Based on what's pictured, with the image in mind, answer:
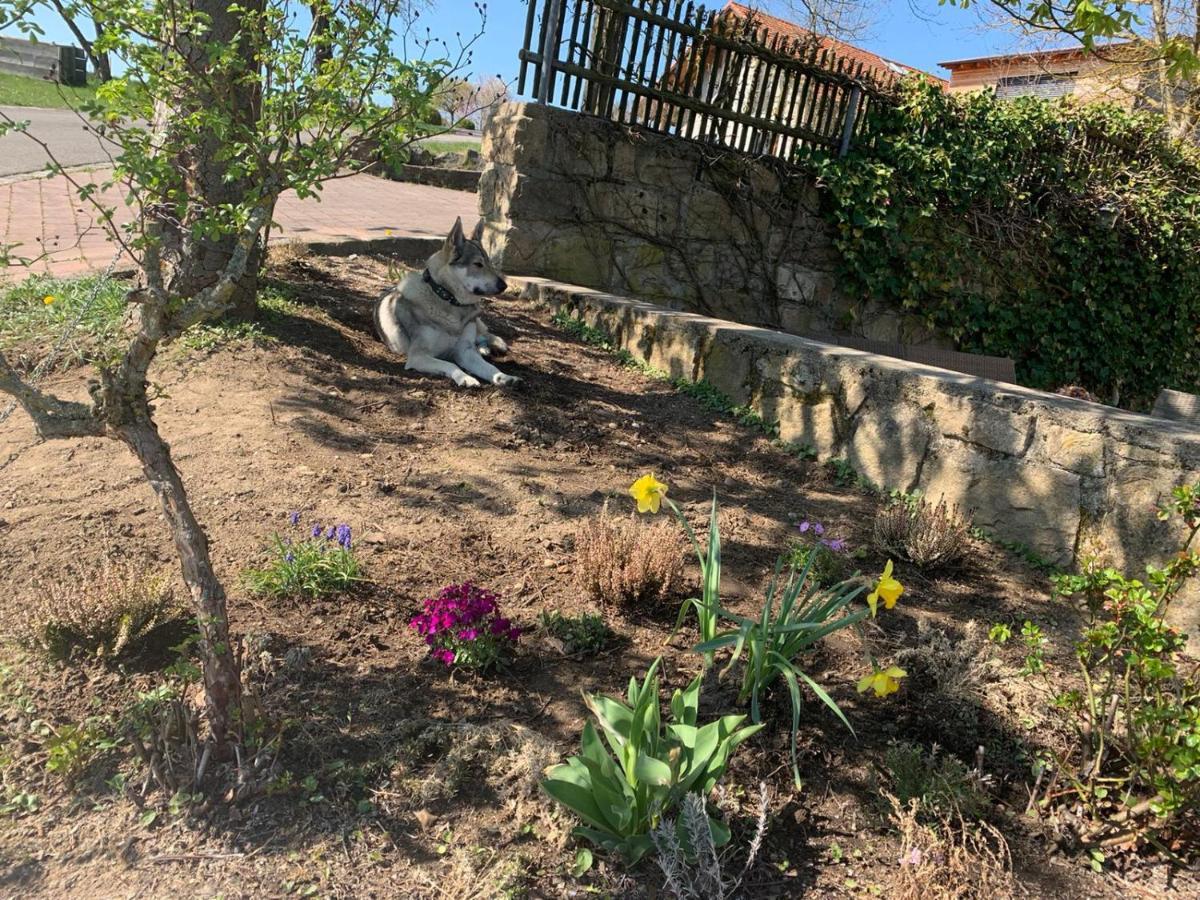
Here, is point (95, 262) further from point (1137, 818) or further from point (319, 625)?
point (1137, 818)

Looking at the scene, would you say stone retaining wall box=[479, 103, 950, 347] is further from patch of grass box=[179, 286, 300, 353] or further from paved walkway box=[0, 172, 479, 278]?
patch of grass box=[179, 286, 300, 353]

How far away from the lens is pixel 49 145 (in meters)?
13.6

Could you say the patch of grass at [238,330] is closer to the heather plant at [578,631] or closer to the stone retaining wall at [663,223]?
the stone retaining wall at [663,223]

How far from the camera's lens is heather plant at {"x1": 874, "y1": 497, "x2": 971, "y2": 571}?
353 centimetres

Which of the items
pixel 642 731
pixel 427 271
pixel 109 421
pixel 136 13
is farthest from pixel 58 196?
pixel 642 731

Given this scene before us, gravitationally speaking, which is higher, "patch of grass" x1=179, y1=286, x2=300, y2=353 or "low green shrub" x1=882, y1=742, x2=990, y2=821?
"patch of grass" x1=179, y1=286, x2=300, y2=353

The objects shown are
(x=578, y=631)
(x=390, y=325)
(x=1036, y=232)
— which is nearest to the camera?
(x=578, y=631)

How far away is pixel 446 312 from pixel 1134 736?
4427mm

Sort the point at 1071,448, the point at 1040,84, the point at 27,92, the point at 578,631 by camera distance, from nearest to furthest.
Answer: the point at 578,631 → the point at 1071,448 → the point at 1040,84 → the point at 27,92

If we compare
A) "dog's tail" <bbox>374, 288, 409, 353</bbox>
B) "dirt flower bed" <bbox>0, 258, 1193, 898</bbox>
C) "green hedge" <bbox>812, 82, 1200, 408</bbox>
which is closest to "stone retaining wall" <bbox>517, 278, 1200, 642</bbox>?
"dirt flower bed" <bbox>0, 258, 1193, 898</bbox>

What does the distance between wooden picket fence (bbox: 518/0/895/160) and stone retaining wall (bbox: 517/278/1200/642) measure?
293cm

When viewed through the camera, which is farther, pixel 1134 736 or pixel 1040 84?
pixel 1040 84

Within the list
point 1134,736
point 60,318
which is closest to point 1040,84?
point 60,318

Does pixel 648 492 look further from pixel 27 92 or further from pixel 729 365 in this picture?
pixel 27 92
